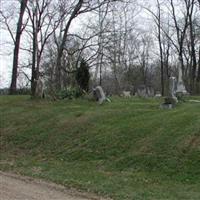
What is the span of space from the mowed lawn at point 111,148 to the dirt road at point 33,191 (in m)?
0.47

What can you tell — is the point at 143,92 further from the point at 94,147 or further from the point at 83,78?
the point at 94,147

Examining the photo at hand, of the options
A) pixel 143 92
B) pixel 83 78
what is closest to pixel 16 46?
pixel 83 78

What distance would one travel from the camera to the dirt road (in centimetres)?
1027

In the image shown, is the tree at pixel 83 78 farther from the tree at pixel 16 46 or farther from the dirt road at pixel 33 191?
the dirt road at pixel 33 191

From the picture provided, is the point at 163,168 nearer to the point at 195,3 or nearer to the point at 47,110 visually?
the point at 47,110

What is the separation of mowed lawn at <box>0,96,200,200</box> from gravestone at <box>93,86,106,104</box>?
2.81ft

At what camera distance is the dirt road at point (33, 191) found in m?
10.3

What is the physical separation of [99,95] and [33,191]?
13.8m

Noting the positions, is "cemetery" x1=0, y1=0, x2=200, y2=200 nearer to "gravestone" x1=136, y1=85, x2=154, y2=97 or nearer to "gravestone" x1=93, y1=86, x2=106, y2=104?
"gravestone" x1=93, y1=86, x2=106, y2=104

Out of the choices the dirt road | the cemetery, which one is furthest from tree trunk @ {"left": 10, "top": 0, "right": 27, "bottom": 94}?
the dirt road

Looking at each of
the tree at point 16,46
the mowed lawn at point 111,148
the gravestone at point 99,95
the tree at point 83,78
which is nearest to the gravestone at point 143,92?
the tree at point 83,78

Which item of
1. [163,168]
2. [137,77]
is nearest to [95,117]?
[163,168]

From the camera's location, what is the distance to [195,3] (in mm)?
48531

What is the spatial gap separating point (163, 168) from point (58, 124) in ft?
24.8
